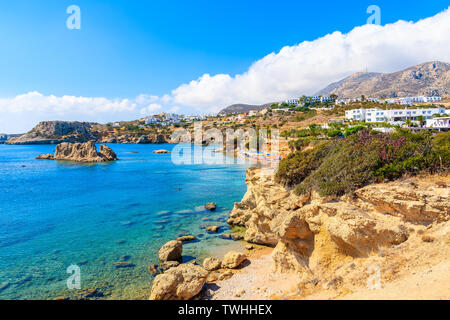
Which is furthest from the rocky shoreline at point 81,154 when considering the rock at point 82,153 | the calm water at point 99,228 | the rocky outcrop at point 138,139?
the rocky outcrop at point 138,139

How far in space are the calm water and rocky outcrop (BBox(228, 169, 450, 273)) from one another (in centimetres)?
566

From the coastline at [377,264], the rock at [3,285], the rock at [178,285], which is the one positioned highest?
the coastline at [377,264]

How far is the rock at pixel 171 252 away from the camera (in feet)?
42.9

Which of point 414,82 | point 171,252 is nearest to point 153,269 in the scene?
point 171,252

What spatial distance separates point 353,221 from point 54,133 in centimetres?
15538

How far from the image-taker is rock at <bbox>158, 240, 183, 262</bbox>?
514 inches

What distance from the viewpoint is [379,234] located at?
7742 mm

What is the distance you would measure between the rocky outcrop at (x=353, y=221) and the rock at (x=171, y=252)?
523 centimetres

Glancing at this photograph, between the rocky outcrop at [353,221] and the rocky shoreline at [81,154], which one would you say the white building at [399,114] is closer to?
the rocky outcrop at [353,221]

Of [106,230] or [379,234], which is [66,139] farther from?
[379,234]

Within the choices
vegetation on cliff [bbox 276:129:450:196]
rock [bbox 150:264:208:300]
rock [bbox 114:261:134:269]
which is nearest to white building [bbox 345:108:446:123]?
vegetation on cliff [bbox 276:129:450:196]

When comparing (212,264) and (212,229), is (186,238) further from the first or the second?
(212,264)

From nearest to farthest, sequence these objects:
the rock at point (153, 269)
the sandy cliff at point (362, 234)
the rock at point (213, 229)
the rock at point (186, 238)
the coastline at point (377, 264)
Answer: the coastline at point (377, 264), the sandy cliff at point (362, 234), the rock at point (153, 269), the rock at point (186, 238), the rock at point (213, 229)
